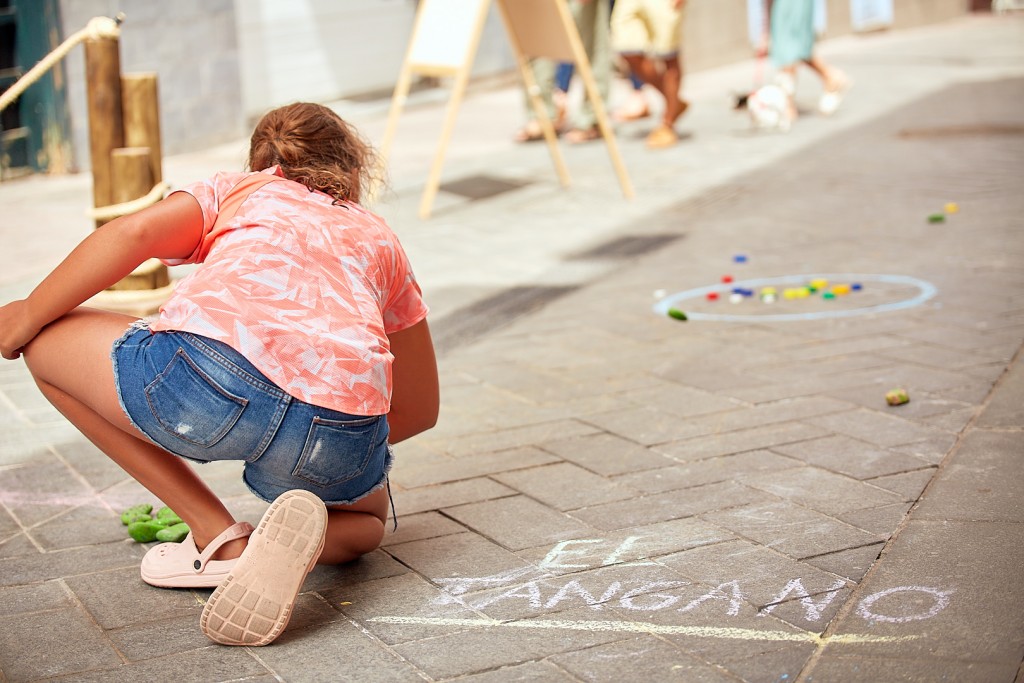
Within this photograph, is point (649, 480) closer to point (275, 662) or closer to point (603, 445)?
point (603, 445)

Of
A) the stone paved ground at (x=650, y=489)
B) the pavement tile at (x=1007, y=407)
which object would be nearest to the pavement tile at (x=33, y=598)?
the stone paved ground at (x=650, y=489)

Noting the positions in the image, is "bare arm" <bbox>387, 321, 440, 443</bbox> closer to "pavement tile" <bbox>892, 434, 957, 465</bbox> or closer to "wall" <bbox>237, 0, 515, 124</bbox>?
"pavement tile" <bbox>892, 434, 957, 465</bbox>

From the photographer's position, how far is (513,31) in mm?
7152

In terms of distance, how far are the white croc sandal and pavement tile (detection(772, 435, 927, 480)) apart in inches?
57.9

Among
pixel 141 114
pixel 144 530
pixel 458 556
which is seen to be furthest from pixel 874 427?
pixel 141 114

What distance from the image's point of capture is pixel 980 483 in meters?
2.99

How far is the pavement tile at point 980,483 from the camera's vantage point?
2.83m

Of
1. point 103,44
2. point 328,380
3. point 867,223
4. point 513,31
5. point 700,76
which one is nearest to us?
point 328,380

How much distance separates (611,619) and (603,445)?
1.05m

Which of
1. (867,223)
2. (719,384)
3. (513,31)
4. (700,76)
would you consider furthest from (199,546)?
(700,76)

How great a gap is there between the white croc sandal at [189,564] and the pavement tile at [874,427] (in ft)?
5.54

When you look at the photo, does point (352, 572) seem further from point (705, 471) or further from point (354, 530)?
point (705, 471)

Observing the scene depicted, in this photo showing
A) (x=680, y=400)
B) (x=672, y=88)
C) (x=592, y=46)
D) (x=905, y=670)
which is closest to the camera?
(x=905, y=670)

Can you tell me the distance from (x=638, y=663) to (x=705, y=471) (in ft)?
3.37
